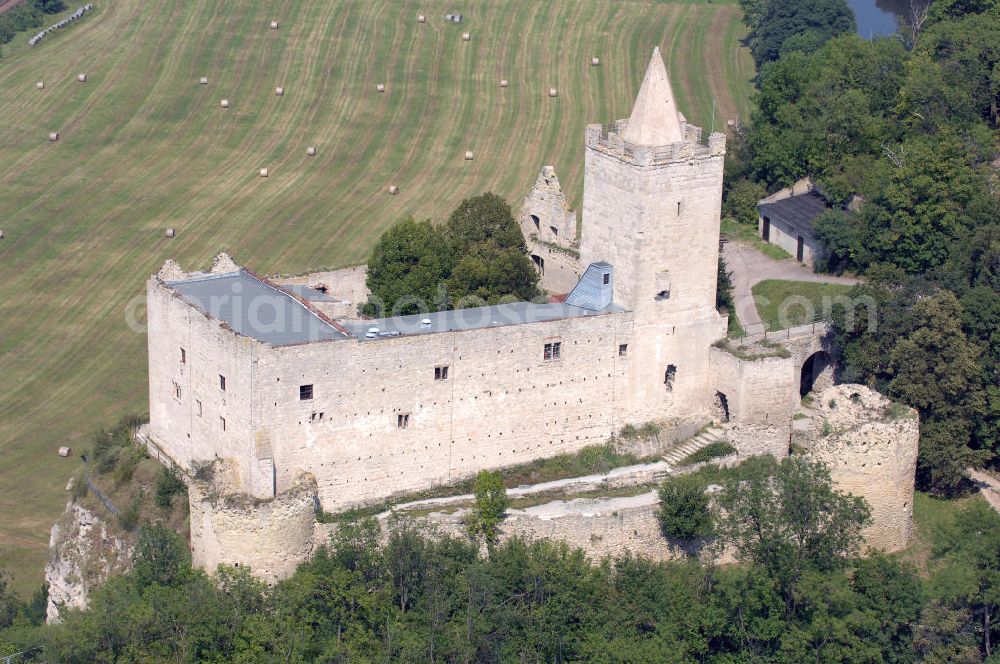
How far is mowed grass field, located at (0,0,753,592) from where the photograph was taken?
309ft

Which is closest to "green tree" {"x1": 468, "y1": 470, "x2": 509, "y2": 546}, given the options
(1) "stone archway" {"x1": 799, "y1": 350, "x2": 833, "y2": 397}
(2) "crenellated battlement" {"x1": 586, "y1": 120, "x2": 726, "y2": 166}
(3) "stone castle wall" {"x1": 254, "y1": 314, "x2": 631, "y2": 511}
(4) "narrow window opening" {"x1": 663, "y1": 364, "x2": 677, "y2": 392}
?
(3) "stone castle wall" {"x1": 254, "y1": 314, "x2": 631, "y2": 511}

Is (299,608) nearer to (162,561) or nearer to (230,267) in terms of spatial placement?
(162,561)

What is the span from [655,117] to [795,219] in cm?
1830

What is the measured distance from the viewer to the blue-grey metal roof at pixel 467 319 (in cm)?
6431

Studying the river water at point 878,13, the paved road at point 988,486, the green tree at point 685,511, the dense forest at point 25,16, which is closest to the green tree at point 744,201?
the paved road at point 988,486

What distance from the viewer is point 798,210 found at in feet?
276

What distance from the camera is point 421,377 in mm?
63062

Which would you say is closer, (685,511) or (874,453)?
(685,511)

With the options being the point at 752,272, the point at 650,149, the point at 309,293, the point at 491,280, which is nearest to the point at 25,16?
the point at 309,293

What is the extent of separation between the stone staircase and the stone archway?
6.24 metres

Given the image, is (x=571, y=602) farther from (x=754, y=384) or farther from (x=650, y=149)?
(x=650, y=149)

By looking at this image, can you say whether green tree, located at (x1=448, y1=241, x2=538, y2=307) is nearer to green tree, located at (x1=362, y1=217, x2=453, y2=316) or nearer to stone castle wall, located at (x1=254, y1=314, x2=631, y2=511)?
green tree, located at (x1=362, y1=217, x2=453, y2=316)

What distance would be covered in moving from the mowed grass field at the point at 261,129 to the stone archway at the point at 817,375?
29333mm

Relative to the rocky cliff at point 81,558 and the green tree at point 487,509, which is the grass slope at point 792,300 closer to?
the green tree at point 487,509
